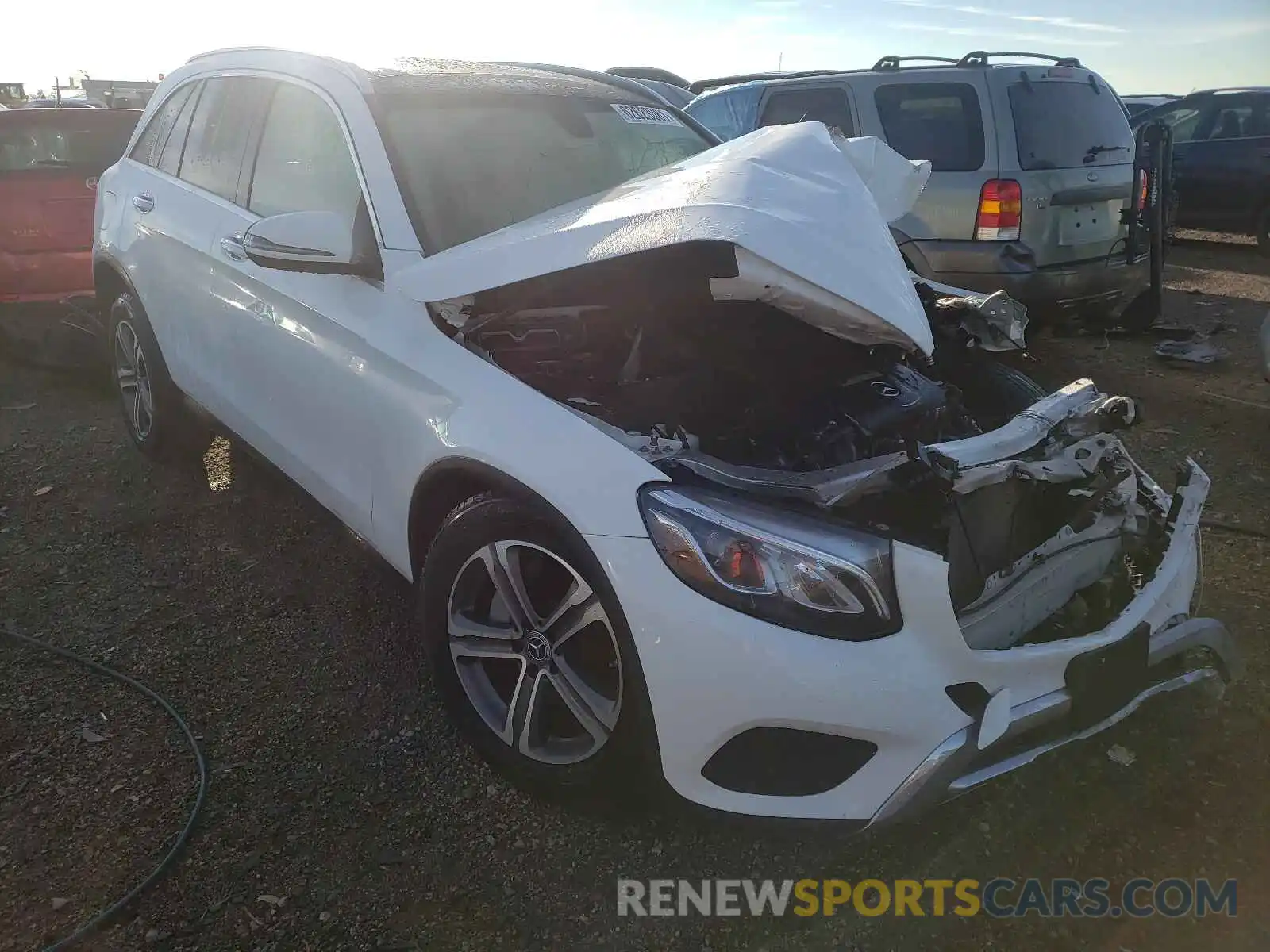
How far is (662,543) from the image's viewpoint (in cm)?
190

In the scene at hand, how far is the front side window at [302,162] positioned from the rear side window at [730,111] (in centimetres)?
425

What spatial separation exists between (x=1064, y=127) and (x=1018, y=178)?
0.60 metres

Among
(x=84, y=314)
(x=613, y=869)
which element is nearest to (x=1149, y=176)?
(x=613, y=869)

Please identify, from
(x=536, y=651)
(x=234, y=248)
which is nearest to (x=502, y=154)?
(x=234, y=248)

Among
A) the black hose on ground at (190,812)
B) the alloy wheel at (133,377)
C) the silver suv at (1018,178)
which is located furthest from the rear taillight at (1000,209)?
the black hose on ground at (190,812)

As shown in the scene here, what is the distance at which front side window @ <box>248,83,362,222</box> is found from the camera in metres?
2.89

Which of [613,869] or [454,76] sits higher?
[454,76]

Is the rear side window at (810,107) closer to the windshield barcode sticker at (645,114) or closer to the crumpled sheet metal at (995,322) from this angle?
the windshield barcode sticker at (645,114)

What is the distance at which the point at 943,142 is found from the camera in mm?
5879

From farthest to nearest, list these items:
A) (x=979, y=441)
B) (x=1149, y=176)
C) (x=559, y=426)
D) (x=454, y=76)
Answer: (x=1149, y=176) < (x=454, y=76) < (x=979, y=441) < (x=559, y=426)

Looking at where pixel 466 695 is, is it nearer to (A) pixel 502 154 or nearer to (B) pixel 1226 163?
(A) pixel 502 154

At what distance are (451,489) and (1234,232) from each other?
37.2 ft

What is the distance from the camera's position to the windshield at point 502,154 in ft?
9.08

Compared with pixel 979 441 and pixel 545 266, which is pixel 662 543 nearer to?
pixel 545 266
